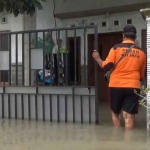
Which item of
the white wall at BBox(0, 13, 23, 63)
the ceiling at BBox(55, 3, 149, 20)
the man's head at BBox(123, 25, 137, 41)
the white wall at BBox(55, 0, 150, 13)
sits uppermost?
the white wall at BBox(55, 0, 150, 13)

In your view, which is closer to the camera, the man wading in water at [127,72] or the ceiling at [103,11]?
the man wading in water at [127,72]

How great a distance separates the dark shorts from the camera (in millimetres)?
5754

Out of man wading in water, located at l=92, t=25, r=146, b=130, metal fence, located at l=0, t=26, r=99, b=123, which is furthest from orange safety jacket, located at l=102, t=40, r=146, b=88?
metal fence, located at l=0, t=26, r=99, b=123

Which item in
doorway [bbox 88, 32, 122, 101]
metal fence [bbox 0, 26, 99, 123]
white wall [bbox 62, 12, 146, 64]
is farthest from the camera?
doorway [bbox 88, 32, 122, 101]

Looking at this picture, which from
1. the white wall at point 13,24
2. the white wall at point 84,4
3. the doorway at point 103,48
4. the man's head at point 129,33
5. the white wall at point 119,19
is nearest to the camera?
the man's head at point 129,33

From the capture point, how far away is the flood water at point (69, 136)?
4719mm

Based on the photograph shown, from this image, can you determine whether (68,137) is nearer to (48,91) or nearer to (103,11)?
(48,91)

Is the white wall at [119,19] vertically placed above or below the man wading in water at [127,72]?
above

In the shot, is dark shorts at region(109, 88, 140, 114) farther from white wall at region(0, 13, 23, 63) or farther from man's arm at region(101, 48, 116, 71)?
white wall at region(0, 13, 23, 63)

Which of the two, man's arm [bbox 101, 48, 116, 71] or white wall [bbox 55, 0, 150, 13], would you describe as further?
white wall [bbox 55, 0, 150, 13]

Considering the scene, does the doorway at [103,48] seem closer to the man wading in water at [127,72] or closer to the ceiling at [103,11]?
the ceiling at [103,11]

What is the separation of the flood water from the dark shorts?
1.18 ft

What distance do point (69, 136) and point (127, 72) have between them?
57.1 inches

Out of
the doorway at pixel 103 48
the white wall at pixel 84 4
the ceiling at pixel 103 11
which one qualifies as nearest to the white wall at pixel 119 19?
the ceiling at pixel 103 11
